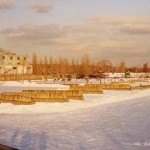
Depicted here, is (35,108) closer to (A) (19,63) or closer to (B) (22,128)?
(B) (22,128)

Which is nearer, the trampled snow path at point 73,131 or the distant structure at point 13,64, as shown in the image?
the trampled snow path at point 73,131

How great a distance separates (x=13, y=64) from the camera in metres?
113

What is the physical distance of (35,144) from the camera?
48.0ft

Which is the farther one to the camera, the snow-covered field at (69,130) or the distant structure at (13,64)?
the distant structure at (13,64)

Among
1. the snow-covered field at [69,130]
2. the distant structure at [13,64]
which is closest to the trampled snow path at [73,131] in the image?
the snow-covered field at [69,130]

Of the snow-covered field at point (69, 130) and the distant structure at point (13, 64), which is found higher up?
the distant structure at point (13, 64)

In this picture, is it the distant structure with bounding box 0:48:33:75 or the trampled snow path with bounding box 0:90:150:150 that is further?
the distant structure with bounding box 0:48:33:75

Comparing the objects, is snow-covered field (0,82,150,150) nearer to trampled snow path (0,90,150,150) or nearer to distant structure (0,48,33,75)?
trampled snow path (0,90,150,150)

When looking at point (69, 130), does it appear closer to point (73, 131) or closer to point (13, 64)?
point (73, 131)

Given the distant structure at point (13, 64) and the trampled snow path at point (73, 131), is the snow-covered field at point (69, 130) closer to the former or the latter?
the trampled snow path at point (73, 131)

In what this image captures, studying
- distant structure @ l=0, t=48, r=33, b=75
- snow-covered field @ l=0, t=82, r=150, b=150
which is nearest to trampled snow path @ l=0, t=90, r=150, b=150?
snow-covered field @ l=0, t=82, r=150, b=150

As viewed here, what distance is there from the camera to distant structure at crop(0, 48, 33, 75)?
10927 centimetres

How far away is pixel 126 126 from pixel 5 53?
99.3 m

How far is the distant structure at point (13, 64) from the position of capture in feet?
358
